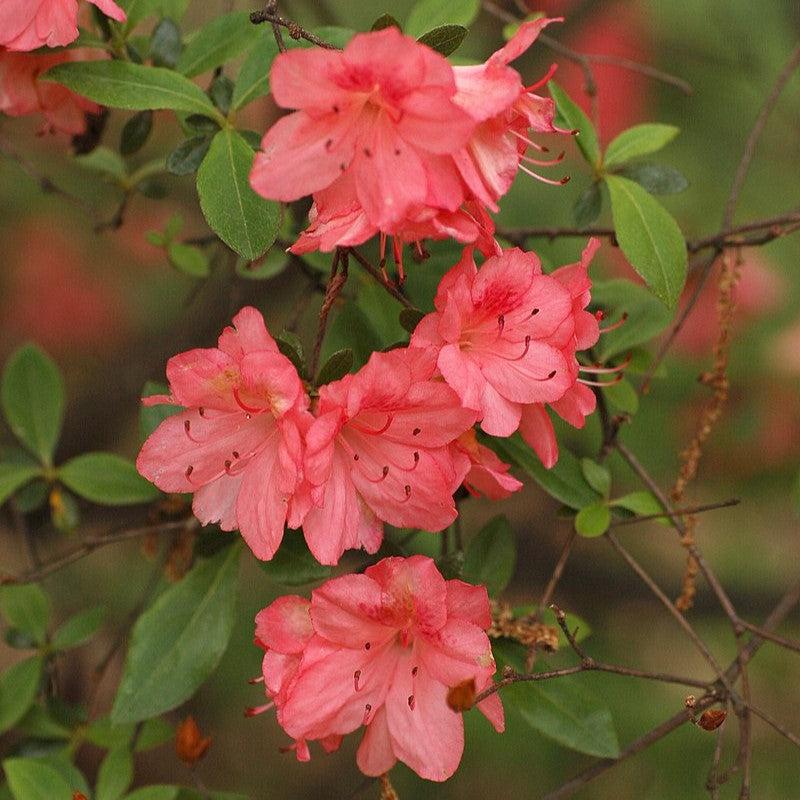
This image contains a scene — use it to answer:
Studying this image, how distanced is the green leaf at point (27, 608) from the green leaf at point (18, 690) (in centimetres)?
3

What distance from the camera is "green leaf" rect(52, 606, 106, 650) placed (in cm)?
125

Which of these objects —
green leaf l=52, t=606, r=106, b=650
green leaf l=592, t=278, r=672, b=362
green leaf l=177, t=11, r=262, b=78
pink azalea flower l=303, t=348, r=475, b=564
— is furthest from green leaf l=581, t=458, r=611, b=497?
green leaf l=52, t=606, r=106, b=650

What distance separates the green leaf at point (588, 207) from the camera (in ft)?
3.51

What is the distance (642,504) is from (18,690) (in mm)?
667

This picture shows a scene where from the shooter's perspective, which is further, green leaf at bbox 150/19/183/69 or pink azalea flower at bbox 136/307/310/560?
green leaf at bbox 150/19/183/69

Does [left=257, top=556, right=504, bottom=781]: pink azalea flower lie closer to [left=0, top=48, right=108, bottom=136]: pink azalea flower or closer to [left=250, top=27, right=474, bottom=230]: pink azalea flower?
[left=250, top=27, right=474, bottom=230]: pink azalea flower

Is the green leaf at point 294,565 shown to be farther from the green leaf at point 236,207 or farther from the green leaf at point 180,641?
the green leaf at point 236,207

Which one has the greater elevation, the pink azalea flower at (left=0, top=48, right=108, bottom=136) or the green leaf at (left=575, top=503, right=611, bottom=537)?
the pink azalea flower at (left=0, top=48, right=108, bottom=136)

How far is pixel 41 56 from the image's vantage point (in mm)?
987

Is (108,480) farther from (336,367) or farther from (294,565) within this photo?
(336,367)

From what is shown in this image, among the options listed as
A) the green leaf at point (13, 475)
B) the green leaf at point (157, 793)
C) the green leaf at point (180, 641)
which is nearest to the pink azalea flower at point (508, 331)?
the green leaf at point (180, 641)

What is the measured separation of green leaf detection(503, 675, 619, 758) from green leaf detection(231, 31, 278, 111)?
20.7 inches

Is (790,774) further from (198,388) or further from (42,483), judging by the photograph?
(198,388)

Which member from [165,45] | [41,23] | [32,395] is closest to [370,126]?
[41,23]
